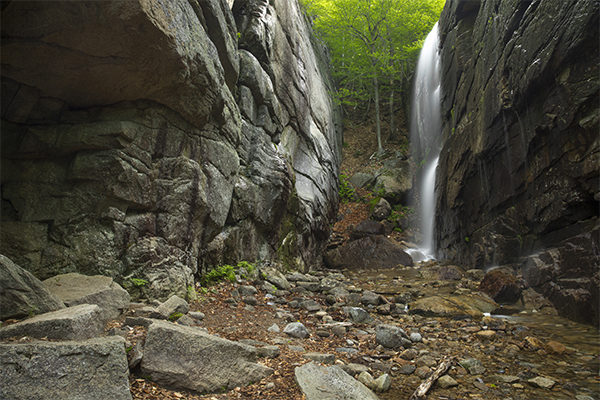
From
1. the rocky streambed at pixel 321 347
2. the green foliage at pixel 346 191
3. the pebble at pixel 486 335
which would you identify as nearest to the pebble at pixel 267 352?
the rocky streambed at pixel 321 347

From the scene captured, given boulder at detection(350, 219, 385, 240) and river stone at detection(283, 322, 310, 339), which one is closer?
river stone at detection(283, 322, 310, 339)

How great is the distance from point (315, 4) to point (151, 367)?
22.8 m

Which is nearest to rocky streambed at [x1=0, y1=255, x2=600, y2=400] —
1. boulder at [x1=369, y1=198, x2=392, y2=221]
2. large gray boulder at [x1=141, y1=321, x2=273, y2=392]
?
large gray boulder at [x1=141, y1=321, x2=273, y2=392]

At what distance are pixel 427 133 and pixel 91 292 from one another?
56.1 feet

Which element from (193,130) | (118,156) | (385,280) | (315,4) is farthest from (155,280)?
(315,4)

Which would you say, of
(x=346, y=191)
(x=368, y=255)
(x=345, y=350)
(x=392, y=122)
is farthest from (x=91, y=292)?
(x=392, y=122)

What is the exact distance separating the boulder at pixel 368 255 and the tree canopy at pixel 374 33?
32.1 ft

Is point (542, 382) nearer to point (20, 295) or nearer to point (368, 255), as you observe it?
point (20, 295)

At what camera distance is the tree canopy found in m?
20.5

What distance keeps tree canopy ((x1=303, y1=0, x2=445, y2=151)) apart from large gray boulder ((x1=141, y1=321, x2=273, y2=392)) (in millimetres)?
19442

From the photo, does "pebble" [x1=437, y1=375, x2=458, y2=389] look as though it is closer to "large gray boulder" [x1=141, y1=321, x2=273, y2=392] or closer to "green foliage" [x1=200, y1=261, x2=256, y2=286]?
"large gray boulder" [x1=141, y1=321, x2=273, y2=392]

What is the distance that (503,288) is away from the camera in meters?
7.46

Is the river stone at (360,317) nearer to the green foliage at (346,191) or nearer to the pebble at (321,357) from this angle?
the pebble at (321,357)

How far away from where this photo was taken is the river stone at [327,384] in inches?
115
